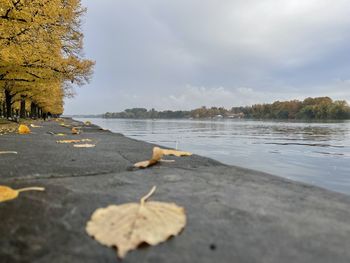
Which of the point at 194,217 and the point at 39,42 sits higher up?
the point at 39,42

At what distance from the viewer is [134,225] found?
1852mm

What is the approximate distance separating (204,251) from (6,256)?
88 cm

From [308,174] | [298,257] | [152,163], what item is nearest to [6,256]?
[298,257]

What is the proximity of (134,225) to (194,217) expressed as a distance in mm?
471

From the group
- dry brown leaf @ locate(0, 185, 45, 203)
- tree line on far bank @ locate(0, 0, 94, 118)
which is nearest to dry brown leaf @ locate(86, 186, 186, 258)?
dry brown leaf @ locate(0, 185, 45, 203)

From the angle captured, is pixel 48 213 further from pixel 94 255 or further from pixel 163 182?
pixel 163 182

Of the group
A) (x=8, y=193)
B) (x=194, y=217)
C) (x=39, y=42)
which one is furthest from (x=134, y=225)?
(x=39, y=42)

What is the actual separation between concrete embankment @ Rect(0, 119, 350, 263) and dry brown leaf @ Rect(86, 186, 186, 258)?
0.13 ft

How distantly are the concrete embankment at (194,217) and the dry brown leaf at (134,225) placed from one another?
0.04m

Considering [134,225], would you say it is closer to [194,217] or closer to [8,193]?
[194,217]

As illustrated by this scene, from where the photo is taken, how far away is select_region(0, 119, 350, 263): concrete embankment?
1658 millimetres

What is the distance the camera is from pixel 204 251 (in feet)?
5.54

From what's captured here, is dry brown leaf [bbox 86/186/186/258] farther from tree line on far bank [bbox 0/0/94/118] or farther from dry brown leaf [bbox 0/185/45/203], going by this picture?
tree line on far bank [bbox 0/0/94/118]

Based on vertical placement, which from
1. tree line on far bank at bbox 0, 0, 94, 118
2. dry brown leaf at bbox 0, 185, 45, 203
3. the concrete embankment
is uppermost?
tree line on far bank at bbox 0, 0, 94, 118
